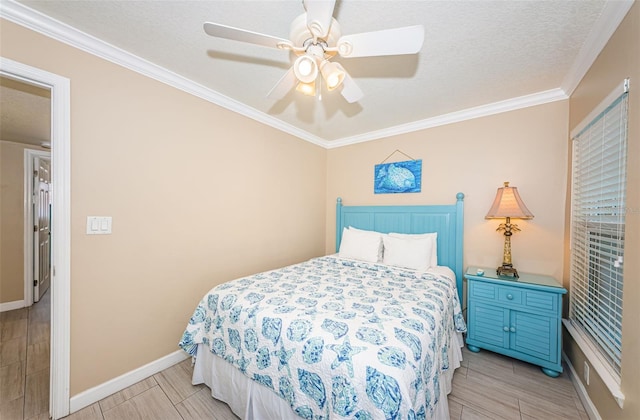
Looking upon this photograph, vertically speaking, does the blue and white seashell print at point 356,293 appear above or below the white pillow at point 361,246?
below

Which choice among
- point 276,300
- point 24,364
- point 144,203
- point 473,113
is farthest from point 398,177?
point 24,364

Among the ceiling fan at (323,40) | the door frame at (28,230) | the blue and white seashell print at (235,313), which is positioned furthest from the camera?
the door frame at (28,230)

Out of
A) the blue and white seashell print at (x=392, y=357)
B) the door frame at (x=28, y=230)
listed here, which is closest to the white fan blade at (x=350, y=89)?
the blue and white seashell print at (x=392, y=357)

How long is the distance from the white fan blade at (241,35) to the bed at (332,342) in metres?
1.47

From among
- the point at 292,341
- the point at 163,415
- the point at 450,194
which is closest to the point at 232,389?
the point at 163,415

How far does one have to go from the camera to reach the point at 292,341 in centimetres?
126

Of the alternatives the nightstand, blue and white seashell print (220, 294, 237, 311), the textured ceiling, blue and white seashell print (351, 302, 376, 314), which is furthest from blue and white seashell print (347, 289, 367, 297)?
the textured ceiling

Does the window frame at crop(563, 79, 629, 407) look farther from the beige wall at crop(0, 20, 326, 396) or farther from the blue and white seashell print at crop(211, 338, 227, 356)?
the beige wall at crop(0, 20, 326, 396)

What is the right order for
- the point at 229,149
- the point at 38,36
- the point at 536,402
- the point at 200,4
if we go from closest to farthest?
1. the point at 200,4
2. the point at 38,36
3. the point at 536,402
4. the point at 229,149

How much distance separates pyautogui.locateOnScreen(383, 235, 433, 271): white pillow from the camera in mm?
2465

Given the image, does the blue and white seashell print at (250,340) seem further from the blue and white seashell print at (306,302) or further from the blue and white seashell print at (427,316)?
the blue and white seashell print at (427,316)

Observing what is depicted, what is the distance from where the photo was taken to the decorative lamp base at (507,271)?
221 cm

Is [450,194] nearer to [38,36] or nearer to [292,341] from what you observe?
[292,341]

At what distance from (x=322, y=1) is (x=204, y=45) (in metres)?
1.11
